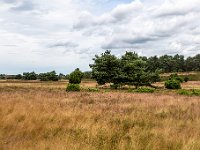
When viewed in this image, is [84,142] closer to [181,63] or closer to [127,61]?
[127,61]

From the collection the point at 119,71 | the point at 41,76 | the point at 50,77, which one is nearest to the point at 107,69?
the point at 119,71

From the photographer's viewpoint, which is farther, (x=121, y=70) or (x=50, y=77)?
(x=50, y=77)

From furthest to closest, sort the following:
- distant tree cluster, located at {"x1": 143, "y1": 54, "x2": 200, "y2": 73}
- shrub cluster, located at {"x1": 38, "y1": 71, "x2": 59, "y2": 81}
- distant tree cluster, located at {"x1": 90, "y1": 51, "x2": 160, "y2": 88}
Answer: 1. distant tree cluster, located at {"x1": 143, "y1": 54, "x2": 200, "y2": 73}
2. shrub cluster, located at {"x1": 38, "y1": 71, "x2": 59, "y2": 81}
3. distant tree cluster, located at {"x1": 90, "y1": 51, "x2": 160, "y2": 88}

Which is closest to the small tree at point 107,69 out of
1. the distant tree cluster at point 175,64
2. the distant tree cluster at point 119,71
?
the distant tree cluster at point 119,71

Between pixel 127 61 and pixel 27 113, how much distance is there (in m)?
49.8

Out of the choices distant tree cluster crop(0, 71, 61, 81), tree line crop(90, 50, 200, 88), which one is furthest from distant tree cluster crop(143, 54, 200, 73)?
tree line crop(90, 50, 200, 88)

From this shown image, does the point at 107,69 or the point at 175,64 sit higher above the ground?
the point at 175,64

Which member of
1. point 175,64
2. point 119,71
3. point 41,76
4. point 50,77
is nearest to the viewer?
point 119,71

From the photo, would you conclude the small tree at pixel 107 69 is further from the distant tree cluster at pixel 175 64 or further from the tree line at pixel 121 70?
the distant tree cluster at pixel 175 64

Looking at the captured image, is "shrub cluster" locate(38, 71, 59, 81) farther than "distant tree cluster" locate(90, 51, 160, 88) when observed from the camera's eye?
Yes

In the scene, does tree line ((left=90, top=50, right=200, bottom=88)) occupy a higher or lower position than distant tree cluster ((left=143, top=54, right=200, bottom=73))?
lower

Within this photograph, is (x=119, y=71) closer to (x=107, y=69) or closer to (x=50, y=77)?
(x=107, y=69)

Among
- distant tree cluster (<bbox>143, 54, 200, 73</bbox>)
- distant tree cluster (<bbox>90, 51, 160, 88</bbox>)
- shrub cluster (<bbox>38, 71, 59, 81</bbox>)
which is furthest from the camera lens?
distant tree cluster (<bbox>143, 54, 200, 73</bbox>)

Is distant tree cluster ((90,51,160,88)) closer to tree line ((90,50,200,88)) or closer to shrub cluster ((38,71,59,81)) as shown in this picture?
tree line ((90,50,200,88))
